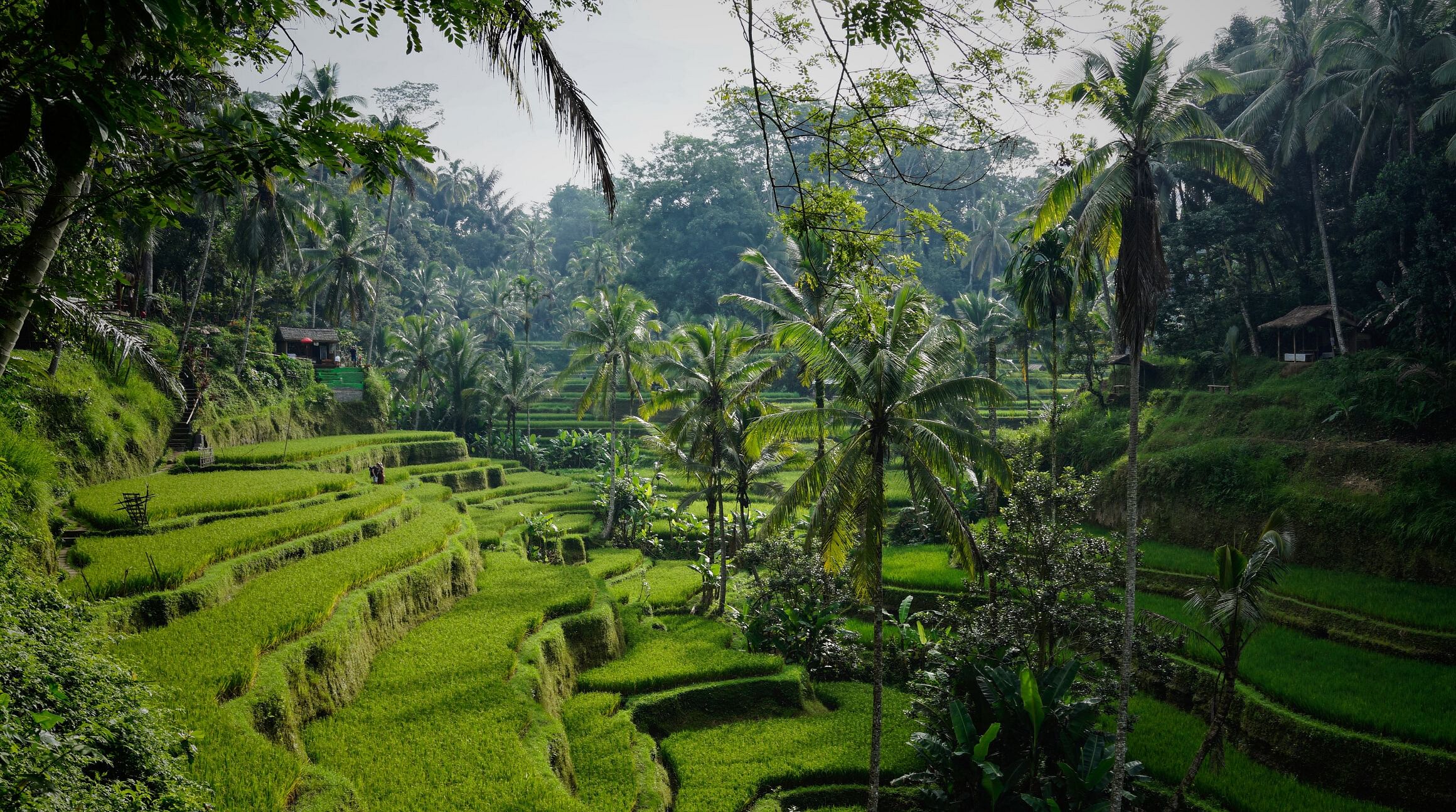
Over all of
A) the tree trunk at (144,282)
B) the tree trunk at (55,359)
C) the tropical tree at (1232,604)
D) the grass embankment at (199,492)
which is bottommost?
the tropical tree at (1232,604)

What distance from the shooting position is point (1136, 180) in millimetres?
10062

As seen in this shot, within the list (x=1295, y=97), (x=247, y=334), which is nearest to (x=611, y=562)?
(x=247, y=334)

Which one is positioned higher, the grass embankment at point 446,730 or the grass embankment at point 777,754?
the grass embankment at point 446,730

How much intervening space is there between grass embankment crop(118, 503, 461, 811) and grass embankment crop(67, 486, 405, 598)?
1.78 ft

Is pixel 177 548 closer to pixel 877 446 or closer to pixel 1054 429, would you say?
pixel 877 446

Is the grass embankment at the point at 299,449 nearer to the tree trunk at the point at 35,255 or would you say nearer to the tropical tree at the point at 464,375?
the tropical tree at the point at 464,375

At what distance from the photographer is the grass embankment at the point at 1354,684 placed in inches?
396

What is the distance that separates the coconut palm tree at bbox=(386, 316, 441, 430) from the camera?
35.1 meters

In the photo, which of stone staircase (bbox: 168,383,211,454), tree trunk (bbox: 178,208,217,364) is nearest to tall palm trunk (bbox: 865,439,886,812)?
stone staircase (bbox: 168,383,211,454)

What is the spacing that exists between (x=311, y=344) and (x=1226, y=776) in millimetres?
30846

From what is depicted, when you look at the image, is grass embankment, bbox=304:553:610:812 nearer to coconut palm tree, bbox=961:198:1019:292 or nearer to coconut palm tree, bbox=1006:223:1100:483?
coconut palm tree, bbox=1006:223:1100:483

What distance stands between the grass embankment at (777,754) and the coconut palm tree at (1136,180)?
138 inches

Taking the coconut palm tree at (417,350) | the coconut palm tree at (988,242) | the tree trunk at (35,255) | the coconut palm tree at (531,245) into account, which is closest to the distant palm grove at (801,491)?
the tree trunk at (35,255)

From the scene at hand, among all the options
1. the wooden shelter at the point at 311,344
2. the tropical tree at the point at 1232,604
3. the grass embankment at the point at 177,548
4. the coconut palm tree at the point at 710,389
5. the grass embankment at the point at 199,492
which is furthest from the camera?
the wooden shelter at the point at 311,344
